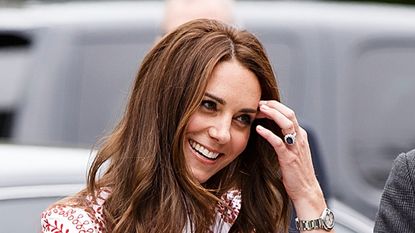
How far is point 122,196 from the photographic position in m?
3.40

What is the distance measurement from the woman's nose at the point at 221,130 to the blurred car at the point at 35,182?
28.5 inches

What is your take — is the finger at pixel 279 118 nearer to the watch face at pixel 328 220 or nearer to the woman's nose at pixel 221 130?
the woman's nose at pixel 221 130

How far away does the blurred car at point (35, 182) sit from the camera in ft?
13.4

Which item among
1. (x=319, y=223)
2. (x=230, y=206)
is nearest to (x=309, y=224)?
(x=319, y=223)

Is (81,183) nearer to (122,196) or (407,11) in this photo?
(122,196)

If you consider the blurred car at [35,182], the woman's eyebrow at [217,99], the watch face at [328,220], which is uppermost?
the woman's eyebrow at [217,99]

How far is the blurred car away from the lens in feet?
13.4

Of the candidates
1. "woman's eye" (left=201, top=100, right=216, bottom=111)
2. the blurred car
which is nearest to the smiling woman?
"woman's eye" (left=201, top=100, right=216, bottom=111)

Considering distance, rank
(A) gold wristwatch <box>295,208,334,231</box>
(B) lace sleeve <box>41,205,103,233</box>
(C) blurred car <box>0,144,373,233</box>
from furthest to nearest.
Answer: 1. (C) blurred car <box>0,144,373,233</box>
2. (A) gold wristwatch <box>295,208,334,231</box>
3. (B) lace sleeve <box>41,205,103,233</box>

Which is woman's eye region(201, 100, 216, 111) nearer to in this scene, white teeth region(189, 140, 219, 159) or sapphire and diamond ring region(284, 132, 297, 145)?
white teeth region(189, 140, 219, 159)

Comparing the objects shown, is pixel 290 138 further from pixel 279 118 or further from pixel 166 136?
pixel 166 136

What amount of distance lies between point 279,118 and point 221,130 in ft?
0.49

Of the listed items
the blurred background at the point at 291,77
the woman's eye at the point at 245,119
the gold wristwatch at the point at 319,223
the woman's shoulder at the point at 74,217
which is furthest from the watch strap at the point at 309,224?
the blurred background at the point at 291,77

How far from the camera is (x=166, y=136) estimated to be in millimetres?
3400
